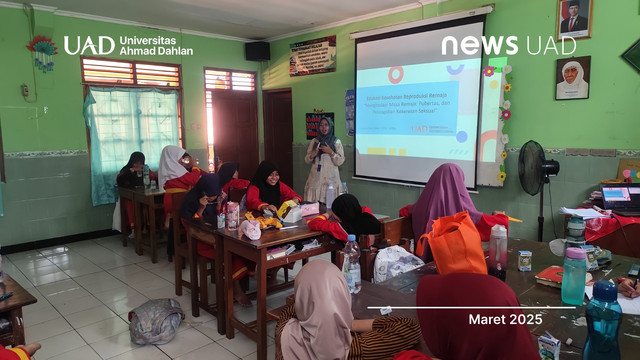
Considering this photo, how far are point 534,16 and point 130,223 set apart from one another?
505cm

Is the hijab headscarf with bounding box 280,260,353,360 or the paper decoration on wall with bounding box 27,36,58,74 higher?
the paper decoration on wall with bounding box 27,36,58,74

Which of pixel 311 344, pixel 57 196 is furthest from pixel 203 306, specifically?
pixel 57 196

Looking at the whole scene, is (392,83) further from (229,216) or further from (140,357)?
(140,357)

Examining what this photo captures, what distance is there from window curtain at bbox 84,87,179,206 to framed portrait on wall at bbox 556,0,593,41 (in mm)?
4903

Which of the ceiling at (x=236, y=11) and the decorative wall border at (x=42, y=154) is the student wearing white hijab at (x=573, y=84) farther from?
the decorative wall border at (x=42, y=154)

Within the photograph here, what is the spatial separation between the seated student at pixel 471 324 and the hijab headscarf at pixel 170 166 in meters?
4.36

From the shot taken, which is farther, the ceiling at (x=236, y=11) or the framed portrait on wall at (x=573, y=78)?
the ceiling at (x=236, y=11)

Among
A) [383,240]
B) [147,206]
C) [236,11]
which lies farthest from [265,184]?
[236,11]

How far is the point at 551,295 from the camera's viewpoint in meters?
1.61

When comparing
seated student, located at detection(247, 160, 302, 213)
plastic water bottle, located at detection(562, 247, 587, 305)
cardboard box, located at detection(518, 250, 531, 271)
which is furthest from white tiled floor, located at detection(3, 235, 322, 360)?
plastic water bottle, located at detection(562, 247, 587, 305)

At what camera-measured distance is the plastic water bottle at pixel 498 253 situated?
176 centimetres

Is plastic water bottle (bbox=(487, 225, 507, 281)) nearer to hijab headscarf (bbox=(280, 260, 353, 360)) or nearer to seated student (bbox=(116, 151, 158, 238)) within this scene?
hijab headscarf (bbox=(280, 260, 353, 360))

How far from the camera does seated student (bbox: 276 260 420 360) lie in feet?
4.56

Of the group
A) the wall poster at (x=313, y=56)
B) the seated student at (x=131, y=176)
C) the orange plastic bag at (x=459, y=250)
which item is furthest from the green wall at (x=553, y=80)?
the seated student at (x=131, y=176)
